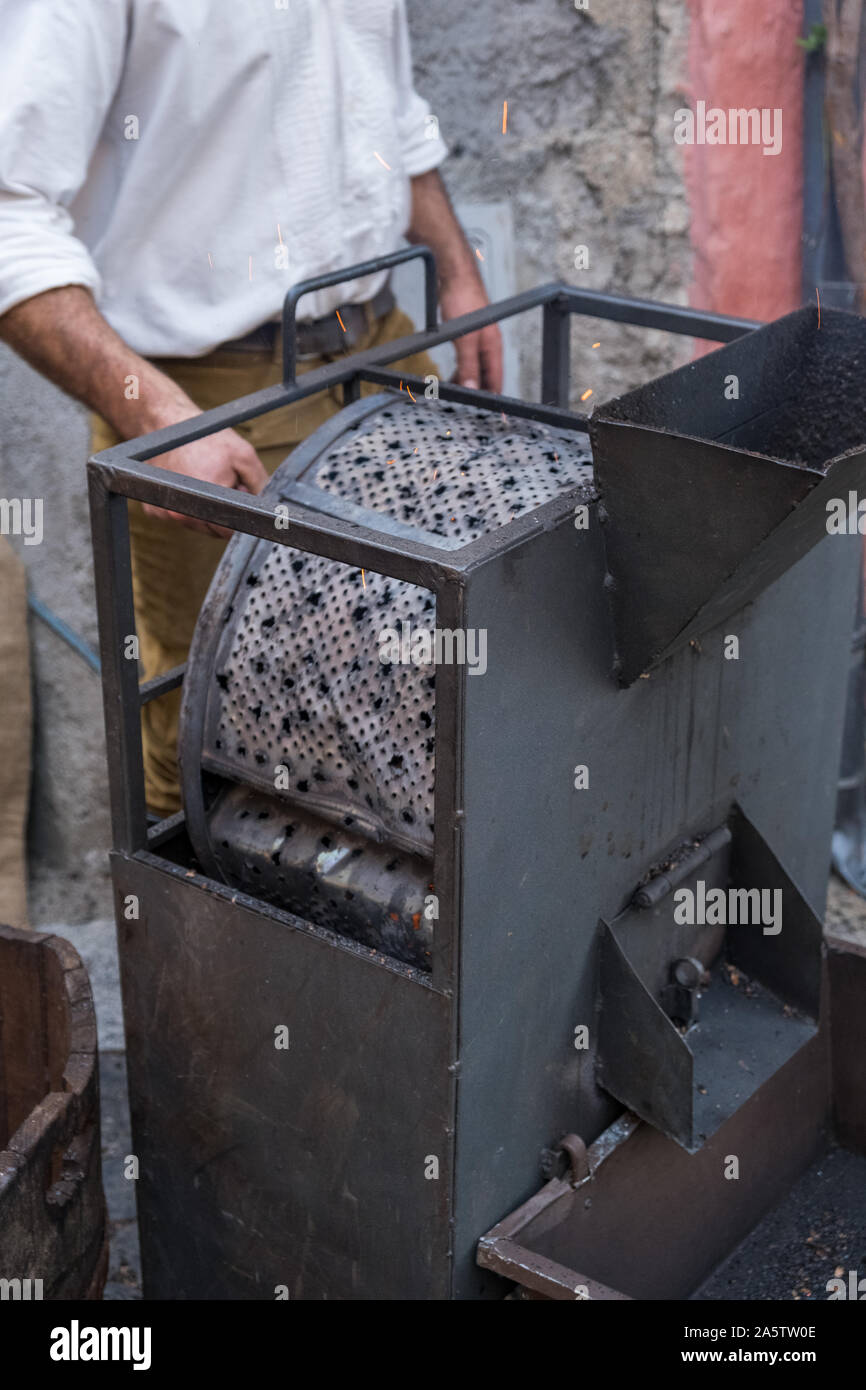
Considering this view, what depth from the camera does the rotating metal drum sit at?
5.92 ft

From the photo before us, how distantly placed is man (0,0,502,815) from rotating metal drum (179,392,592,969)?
0.22m

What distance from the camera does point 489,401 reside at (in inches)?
82.9

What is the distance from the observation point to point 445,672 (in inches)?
62.6

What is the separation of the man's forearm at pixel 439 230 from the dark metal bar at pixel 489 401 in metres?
0.78

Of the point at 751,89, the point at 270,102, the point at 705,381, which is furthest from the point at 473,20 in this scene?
the point at 705,381

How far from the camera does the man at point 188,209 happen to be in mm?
2262

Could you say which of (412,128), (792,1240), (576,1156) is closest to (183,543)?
(412,128)

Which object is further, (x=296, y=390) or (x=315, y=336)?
(x=315, y=336)

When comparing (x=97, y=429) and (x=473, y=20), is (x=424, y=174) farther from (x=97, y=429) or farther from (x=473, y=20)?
(x=97, y=429)

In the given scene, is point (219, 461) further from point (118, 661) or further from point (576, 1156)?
point (576, 1156)

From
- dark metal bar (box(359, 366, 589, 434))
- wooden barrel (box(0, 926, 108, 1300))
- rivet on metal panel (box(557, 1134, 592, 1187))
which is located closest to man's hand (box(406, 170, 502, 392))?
dark metal bar (box(359, 366, 589, 434))

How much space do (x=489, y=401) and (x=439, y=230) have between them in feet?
3.00

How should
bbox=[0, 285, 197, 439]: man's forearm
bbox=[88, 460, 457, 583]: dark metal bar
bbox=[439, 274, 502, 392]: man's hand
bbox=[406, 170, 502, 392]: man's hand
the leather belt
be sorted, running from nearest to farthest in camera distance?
1. bbox=[88, 460, 457, 583]: dark metal bar
2. bbox=[0, 285, 197, 439]: man's forearm
3. the leather belt
4. bbox=[439, 274, 502, 392]: man's hand
5. bbox=[406, 170, 502, 392]: man's hand

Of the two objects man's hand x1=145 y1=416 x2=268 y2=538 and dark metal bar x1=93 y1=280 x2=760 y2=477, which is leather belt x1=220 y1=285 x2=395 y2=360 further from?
man's hand x1=145 y1=416 x2=268 y2=538
